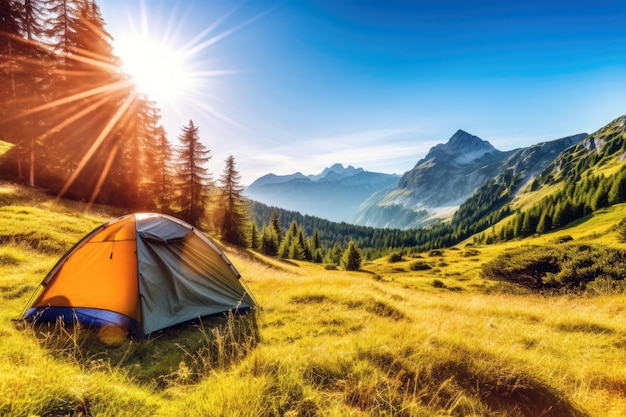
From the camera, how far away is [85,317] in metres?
6.97

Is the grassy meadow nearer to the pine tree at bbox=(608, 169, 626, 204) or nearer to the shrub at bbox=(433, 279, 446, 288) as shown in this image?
the shrub at bbox=(433, 279, 446, 288)

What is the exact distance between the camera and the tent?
6977 millimetres

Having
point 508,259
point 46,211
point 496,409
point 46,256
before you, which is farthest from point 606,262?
point 46,211

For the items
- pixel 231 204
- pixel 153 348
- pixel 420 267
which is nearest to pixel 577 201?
pixel 420 267

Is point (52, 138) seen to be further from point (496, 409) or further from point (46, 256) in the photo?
point (496, 409)

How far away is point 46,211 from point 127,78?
20023 millimetres

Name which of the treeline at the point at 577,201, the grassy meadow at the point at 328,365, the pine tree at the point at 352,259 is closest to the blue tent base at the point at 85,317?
the grassy meadow at the point at 328,365

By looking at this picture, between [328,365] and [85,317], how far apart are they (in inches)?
260

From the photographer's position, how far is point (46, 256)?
12.9 metres

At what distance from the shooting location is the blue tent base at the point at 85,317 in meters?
6.84

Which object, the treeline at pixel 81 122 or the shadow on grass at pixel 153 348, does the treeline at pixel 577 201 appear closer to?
the treeline at pixel 81 122

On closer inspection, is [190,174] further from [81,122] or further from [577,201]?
[577,201]

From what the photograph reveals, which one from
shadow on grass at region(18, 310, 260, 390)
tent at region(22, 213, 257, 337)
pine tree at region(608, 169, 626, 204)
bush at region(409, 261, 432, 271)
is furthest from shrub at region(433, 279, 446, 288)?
pine tree at region(608, 169, 626, 204)

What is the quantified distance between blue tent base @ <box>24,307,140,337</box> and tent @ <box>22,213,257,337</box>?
0.02 meters
